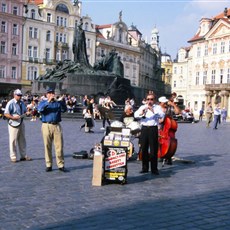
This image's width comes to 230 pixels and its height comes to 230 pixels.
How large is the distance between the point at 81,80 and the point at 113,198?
23360 mm

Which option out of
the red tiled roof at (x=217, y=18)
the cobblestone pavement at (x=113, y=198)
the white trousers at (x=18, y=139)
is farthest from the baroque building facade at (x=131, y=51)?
the cobblestone pavement at (x=113, y=198)

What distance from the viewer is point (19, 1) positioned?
61875 mm

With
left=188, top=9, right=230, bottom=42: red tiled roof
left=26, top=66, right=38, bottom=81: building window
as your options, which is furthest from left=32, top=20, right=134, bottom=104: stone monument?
left=188, top=9, right=230, bottom=42: red tiled roof

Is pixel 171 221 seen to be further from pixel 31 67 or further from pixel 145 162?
pixel 31 67

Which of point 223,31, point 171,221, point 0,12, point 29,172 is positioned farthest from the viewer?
point 223,31

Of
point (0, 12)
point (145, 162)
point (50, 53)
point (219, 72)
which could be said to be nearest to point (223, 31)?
point (219, 72)

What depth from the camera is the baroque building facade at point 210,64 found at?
6334cm

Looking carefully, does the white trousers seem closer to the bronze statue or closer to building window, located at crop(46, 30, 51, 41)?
the bronze statue

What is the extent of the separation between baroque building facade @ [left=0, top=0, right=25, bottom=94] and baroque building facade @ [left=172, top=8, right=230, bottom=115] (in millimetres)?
27064

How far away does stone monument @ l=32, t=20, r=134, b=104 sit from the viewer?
96.3ft

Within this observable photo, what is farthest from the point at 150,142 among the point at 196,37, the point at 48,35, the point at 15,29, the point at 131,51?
the point at 131,51

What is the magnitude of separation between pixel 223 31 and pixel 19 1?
29.7m

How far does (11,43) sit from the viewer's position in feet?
201

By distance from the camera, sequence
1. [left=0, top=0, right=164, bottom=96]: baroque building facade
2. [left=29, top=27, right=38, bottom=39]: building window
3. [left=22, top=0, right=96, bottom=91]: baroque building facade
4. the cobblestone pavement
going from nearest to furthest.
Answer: the cobblestone pavement < [left=0, top=0, right=164, bottom=96]: baroque building facade < [left=22, top=0, right=96, bottom=91]: baroque building facade < [left=29, top=27, right=38, bottom=39]: building window
